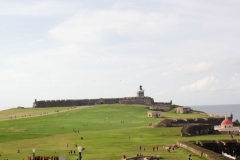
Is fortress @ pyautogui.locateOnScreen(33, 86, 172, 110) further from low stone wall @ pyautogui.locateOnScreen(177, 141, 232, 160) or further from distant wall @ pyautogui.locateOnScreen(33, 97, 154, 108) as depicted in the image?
low stone wall @ pyautogui.locateOnScreen(177, 141, 232, 160)

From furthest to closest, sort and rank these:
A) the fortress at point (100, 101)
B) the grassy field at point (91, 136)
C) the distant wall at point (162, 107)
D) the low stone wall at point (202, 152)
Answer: the fortress at point (100, 101) → the distant wall at point (162, 107) → the grassy field at point (91, 136) → the low stone wall at point (202, 152)

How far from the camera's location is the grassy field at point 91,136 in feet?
153

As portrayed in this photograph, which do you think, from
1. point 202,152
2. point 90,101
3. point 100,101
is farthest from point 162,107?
point 202,152

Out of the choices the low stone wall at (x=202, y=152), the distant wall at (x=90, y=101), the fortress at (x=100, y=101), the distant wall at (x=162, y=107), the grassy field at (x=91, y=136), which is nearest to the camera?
the low stone wall at (x=202, y=152)

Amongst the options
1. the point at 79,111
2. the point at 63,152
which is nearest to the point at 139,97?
the point at 79,111

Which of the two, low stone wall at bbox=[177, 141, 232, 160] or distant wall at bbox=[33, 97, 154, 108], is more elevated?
distant wall at bbox=[33, 97, 154, 108]

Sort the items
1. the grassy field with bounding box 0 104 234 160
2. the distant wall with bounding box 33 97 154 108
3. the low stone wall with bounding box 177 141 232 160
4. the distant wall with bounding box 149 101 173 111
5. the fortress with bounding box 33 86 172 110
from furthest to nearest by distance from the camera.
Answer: the distant wall with bounding box 33 97 154 108
the fortress with bounding box 33 86 172 110
the distant wall with bounding box 149 101 173 111
the grassy field with bounding box 0 104 234 160
the low stone wall with bounding box 177 141 232 160

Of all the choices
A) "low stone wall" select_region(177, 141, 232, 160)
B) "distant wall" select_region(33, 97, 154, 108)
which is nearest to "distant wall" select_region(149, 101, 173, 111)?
"distant wall" select_region(33, 97, 154, 108)

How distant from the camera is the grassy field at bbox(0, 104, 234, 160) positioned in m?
46.8

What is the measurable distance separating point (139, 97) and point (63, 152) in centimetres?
8160

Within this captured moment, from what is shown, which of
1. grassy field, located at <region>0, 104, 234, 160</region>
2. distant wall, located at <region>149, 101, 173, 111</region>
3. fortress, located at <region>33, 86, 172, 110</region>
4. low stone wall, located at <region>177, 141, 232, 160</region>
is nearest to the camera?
low stone wall, located at <region>177, 141, 232, 160</region>

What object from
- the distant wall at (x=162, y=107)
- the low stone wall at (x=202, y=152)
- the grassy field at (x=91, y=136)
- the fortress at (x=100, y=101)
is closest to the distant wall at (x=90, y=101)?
the fortress at (x=100, y=101)

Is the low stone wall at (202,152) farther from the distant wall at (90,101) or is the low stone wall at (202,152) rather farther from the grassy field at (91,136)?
the distant wall at (90,101)

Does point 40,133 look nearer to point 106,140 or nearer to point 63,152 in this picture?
point 106,140
